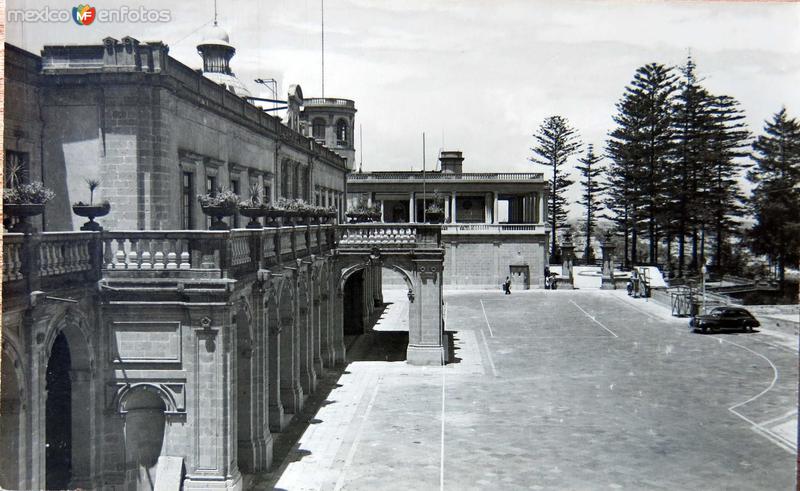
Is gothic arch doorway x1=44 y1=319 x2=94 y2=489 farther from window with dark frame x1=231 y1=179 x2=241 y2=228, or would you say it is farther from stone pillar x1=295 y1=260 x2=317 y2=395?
stone pillar x1=295 y1=260 x2=317 y2=395

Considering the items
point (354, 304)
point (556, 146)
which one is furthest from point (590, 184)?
point (354, 304)

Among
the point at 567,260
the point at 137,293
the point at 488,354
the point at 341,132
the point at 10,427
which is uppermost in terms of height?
the point at 341,132

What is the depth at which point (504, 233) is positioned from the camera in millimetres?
62250

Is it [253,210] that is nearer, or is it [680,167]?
[253,210]

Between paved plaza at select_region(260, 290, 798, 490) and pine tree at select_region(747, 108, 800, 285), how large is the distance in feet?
17.9

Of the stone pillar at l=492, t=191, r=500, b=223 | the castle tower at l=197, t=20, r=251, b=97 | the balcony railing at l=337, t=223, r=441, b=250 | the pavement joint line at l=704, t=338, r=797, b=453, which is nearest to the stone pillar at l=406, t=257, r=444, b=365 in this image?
the balcony railing at l=337, t=223, r=441, b=250

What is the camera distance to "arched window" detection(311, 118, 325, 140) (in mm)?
59000

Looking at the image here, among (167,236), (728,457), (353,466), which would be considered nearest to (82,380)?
(167,236)

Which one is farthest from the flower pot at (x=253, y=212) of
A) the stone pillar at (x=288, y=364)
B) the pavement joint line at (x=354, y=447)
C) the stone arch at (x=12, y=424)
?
the stone arch at (x=12, y=424)

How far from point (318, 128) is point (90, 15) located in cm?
4587

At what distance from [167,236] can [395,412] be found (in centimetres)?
1171

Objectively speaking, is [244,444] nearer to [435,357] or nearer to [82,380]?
[82,380]

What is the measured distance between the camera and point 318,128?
59344 millimetres

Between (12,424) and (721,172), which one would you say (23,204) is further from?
(721,172)
